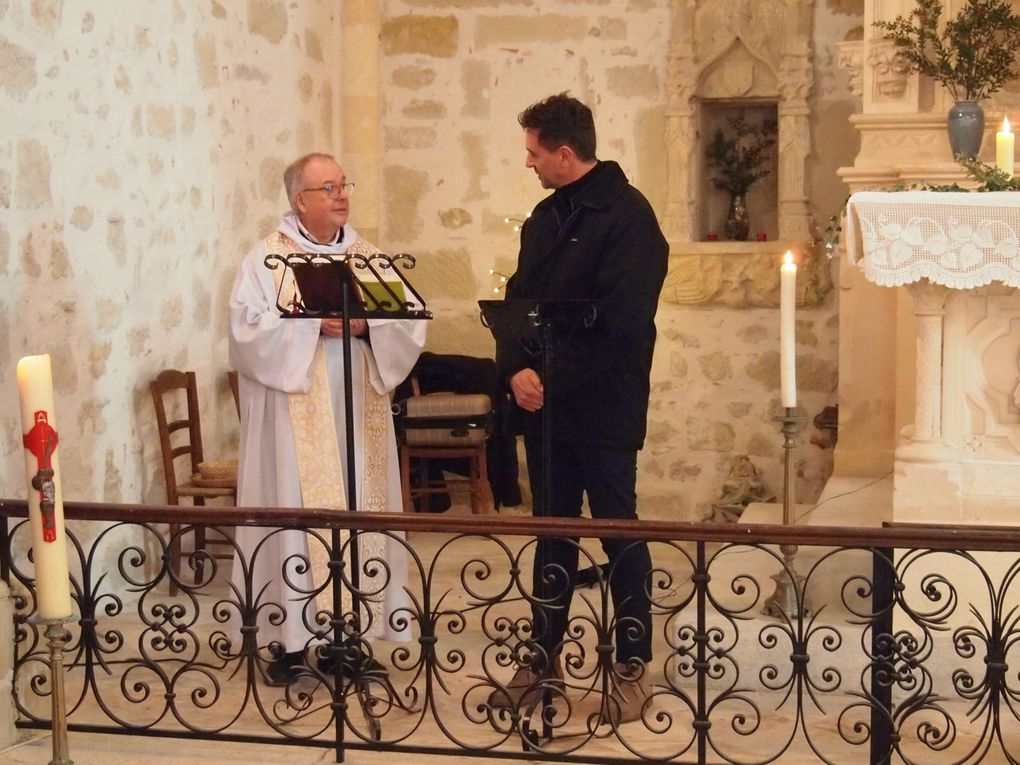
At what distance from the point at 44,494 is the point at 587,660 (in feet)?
7.81

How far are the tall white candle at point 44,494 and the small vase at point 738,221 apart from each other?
546 centimetres

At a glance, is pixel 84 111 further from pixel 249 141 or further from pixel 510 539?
pixel 510 539

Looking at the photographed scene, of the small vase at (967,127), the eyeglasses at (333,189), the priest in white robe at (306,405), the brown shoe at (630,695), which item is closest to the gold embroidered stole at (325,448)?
the priest in white robe at (306,405)

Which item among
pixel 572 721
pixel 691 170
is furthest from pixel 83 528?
pixel 691 170

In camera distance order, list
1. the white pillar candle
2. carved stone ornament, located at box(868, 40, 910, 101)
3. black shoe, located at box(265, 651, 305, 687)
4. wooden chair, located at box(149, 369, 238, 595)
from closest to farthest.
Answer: black shoe, located at box(265, 651, 305, 687) → the white pillar candle → wooden chair, located at box(149, 369, 238, 595) → carved stone ornament, located at box(868, 40, 910, 101)

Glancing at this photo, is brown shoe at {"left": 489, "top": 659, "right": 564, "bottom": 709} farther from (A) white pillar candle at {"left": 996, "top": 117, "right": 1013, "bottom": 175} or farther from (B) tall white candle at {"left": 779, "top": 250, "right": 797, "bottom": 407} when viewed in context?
(A) white pillar candle at {"left": 996, "top": 117, "right": 1013, "bottom": 175}

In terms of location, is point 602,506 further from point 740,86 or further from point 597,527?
point 740,86

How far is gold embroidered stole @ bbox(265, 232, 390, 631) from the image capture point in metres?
4.92

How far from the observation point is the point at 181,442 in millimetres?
6730

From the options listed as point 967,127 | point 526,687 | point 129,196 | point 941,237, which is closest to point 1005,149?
point 941,237

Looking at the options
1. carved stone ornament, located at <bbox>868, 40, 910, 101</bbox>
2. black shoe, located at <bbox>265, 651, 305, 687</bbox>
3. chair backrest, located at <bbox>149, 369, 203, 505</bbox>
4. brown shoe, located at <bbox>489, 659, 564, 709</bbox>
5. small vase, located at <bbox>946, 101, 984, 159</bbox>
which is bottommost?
black shoe, located at <bbox>265, 651, 305, 687</bbox>

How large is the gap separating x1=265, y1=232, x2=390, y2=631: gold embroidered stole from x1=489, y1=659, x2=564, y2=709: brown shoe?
65cm

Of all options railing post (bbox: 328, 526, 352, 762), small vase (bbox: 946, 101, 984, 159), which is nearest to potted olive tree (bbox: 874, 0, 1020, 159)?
small vase (bbox: 946, 101, 984, 159)

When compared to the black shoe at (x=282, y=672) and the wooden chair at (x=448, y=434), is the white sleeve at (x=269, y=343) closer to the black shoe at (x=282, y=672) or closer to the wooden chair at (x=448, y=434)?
the black shoe at (x=282, y=672)
